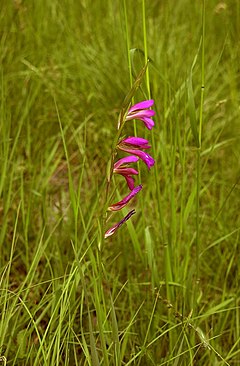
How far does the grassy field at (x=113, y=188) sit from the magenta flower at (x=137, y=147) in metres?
0.31

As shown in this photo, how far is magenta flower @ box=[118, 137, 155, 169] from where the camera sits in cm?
135

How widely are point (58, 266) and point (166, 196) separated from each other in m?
0.46

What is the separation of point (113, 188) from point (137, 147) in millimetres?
867

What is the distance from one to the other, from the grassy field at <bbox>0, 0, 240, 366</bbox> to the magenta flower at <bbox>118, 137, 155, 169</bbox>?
313mm

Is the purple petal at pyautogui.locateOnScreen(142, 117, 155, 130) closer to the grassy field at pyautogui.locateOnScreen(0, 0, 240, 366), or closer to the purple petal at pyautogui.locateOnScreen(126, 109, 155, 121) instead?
the purple petal at pyautogui.locateOnScreen(126, 109, 155, 121)

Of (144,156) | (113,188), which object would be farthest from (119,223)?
(113,188)

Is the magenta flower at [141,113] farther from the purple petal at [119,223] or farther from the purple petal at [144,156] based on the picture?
the purple petal at [119,223]

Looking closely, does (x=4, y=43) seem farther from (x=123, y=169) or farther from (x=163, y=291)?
(x=123, y=169)

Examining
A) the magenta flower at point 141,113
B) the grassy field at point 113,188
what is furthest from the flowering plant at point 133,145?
the grassy field at point 113,188

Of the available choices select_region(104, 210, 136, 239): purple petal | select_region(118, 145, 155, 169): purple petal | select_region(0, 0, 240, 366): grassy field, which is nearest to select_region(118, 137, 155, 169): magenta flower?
select_region(118, 145, 155, 169): purple petal

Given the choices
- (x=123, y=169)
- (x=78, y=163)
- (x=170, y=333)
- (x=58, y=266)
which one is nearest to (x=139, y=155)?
(x=123, y=169)

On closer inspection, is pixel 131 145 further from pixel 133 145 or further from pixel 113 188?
pixel 113 188

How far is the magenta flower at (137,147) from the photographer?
135 cm

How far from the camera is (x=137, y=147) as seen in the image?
1.36 m
